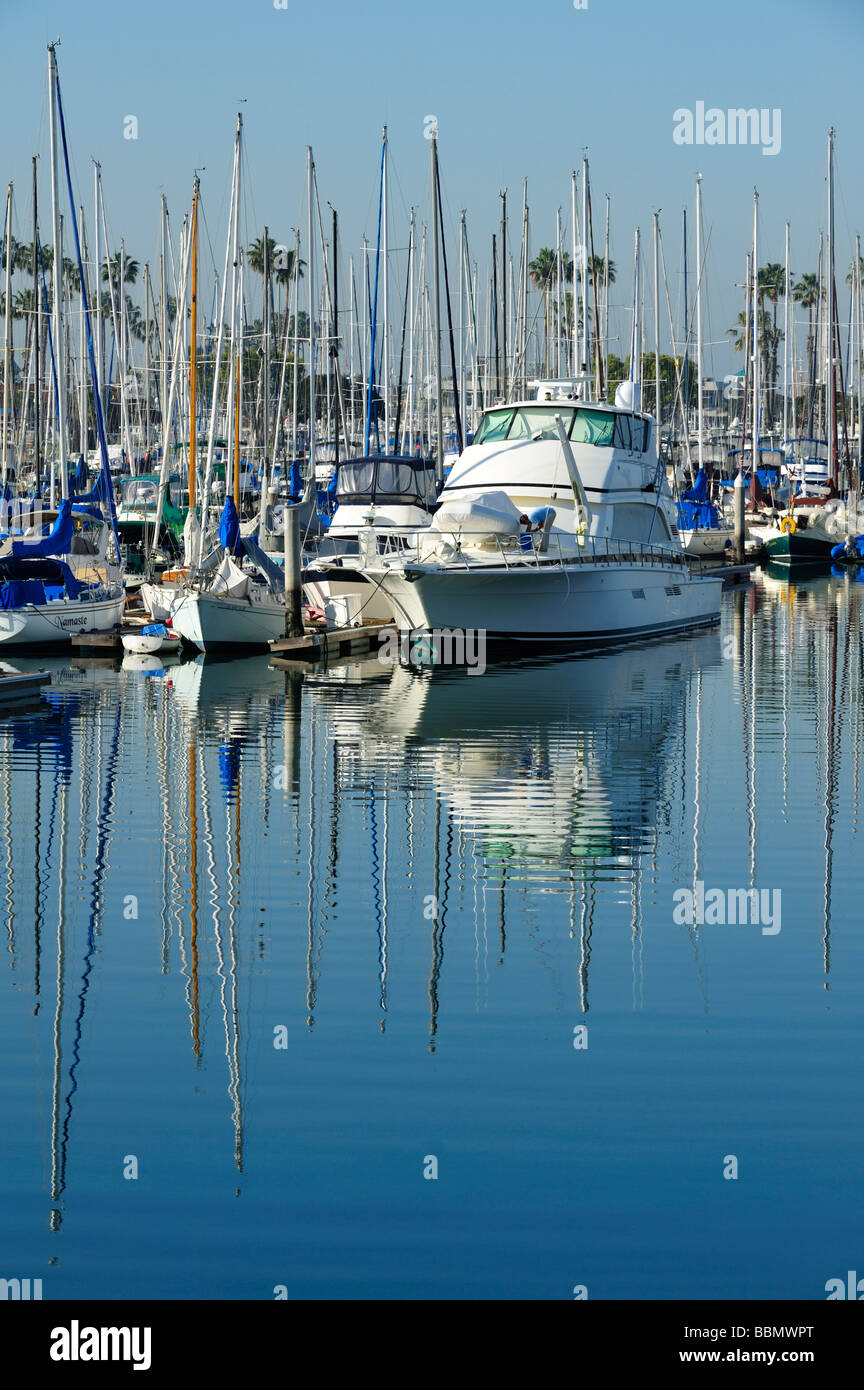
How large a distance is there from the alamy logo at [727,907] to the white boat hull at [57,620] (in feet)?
67.0

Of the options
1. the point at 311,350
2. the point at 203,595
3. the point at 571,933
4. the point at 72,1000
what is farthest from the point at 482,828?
Result: the point at 311,350

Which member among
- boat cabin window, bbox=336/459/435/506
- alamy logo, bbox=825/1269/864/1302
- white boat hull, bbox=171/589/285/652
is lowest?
alamy logo, bbox=825/1269/864/1302

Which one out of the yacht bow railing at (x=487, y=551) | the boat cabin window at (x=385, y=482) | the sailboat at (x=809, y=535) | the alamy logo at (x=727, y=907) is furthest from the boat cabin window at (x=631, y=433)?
the sailboat at (x=809, y=535)

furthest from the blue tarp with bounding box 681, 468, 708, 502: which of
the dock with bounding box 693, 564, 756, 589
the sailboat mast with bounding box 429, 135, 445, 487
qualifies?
the sailboat mast with bounding box 429, 135, 445, 487

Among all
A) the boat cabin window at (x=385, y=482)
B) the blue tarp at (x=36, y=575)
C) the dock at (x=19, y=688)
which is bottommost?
the dock at (x=19, y=688)

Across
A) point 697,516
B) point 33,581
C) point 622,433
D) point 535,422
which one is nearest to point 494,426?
point 535,422

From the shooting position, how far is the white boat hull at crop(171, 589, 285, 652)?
109 ft

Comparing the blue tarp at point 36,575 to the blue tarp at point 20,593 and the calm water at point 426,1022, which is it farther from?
the calm water at point 426,1022

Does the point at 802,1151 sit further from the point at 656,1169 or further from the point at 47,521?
the point at 47,521

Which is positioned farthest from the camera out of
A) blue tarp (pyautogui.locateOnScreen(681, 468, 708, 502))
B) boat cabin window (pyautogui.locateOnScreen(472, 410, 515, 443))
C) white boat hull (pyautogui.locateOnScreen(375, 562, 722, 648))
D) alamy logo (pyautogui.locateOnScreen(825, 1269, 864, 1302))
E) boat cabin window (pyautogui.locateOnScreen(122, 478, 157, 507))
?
blue tarp (pyautogui.locateOnScreen(681, 468, 708, 502))

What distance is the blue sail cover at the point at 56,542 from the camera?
34.0m

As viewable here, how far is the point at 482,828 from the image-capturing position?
17.3 metres
